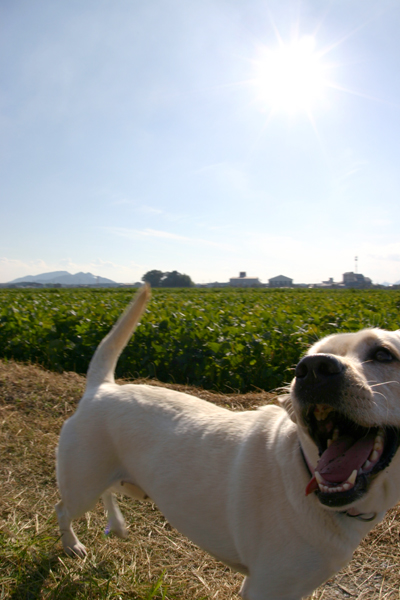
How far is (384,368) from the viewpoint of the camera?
5.19ft

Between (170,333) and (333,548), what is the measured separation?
207 inches

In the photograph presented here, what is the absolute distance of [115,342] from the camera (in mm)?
2598

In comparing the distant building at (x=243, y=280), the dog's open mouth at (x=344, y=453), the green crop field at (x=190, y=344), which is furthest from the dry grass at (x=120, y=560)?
the distant building at (x=243, y=280)

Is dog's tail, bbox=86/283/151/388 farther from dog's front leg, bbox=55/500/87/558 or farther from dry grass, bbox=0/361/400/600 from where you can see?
dry grass, bbox=0/361/400/600

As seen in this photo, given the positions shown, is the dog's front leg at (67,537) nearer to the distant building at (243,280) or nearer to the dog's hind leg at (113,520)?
the dog's hind leg at (113,520)

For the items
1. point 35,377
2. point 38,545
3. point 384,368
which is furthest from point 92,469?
point 35,377

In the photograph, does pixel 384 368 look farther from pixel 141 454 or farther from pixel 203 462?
pixel 141 454

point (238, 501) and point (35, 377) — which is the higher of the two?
point (238, 501)

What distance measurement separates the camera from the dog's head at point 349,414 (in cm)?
142

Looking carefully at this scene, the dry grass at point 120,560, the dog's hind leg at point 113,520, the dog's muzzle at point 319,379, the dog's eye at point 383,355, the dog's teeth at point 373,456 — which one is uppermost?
the dog's eye at point 383,355

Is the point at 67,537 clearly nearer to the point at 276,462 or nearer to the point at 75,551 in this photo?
the point at 75,551

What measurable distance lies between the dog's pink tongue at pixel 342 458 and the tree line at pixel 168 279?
7536 centimetres

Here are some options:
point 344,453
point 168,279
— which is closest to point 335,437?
point 344,453

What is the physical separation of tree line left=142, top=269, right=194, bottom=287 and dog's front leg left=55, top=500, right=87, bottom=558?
74237 mm
